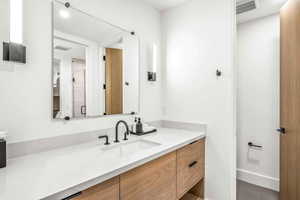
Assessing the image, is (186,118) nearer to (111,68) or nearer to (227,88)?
(227,88)

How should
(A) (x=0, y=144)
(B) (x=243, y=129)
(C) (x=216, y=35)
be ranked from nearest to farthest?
1. (A) (x=0, y=144)
2. (C) (x=216, y=35)
3. (B) (x=243, y=129)

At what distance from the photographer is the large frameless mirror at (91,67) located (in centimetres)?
128

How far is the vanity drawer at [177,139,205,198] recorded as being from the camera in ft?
4.66

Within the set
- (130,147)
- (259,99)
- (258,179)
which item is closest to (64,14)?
(130,147)

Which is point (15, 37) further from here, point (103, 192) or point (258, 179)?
point (258, 179)

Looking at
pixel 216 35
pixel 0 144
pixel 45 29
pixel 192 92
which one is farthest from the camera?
pixel 192 92

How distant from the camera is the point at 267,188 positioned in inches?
85.4

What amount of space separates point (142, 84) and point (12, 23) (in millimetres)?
1272

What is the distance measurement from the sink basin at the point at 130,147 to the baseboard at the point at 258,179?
1.77m

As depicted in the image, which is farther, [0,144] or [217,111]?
[217,111]

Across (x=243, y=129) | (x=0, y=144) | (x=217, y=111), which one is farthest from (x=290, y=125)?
(x=0, y=144)

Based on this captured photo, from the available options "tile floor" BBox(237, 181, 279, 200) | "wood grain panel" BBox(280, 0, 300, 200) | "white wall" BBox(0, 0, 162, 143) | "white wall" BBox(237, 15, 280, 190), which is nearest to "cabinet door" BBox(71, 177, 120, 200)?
"white wall" BBox(0, 0, 162, 143)

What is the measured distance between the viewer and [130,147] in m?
1.46

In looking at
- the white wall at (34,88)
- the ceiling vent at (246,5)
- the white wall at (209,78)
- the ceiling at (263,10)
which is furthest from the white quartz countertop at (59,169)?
the ceiling at (263,10)
